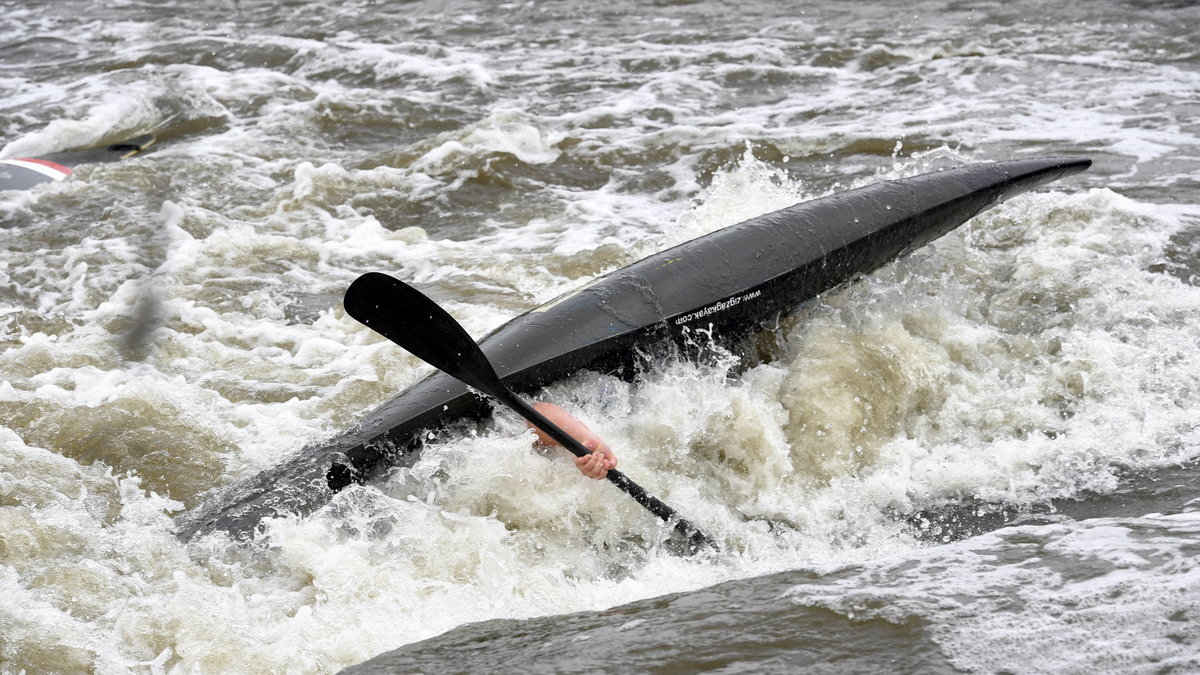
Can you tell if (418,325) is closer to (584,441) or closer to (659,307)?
(584,441)

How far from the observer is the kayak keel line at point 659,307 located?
356cm

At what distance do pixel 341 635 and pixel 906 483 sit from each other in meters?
1.99

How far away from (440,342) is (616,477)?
0.69m

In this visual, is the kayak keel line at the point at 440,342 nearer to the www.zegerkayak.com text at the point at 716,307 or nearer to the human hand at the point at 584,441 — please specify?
the human hand at the point at 584,441

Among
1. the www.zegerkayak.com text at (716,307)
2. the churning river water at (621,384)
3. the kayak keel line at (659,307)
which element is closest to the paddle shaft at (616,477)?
the churning river water at (621,384)

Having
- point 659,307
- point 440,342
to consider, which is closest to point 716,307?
point 659,307

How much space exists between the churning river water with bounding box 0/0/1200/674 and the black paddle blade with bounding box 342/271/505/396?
432 millimetres

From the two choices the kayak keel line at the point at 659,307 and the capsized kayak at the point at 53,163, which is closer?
the kayak keel line at the point at 659,307

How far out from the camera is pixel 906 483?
3779mm

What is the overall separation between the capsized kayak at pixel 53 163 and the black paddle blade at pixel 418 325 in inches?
206

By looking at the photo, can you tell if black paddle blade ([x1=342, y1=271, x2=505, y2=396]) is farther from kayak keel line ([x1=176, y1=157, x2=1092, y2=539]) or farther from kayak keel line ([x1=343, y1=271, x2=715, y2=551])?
kayak keel line ([x1=176, y1=157, x2=1092, y2=539])

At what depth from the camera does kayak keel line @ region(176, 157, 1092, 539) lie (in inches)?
140

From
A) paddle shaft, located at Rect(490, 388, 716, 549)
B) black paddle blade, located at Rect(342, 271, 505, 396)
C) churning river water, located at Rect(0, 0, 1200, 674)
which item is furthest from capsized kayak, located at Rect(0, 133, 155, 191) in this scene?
paddle shaft, located at Rect(490, 388, 716, 549)

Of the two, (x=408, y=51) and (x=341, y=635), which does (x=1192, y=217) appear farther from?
(x=408, y=51)
